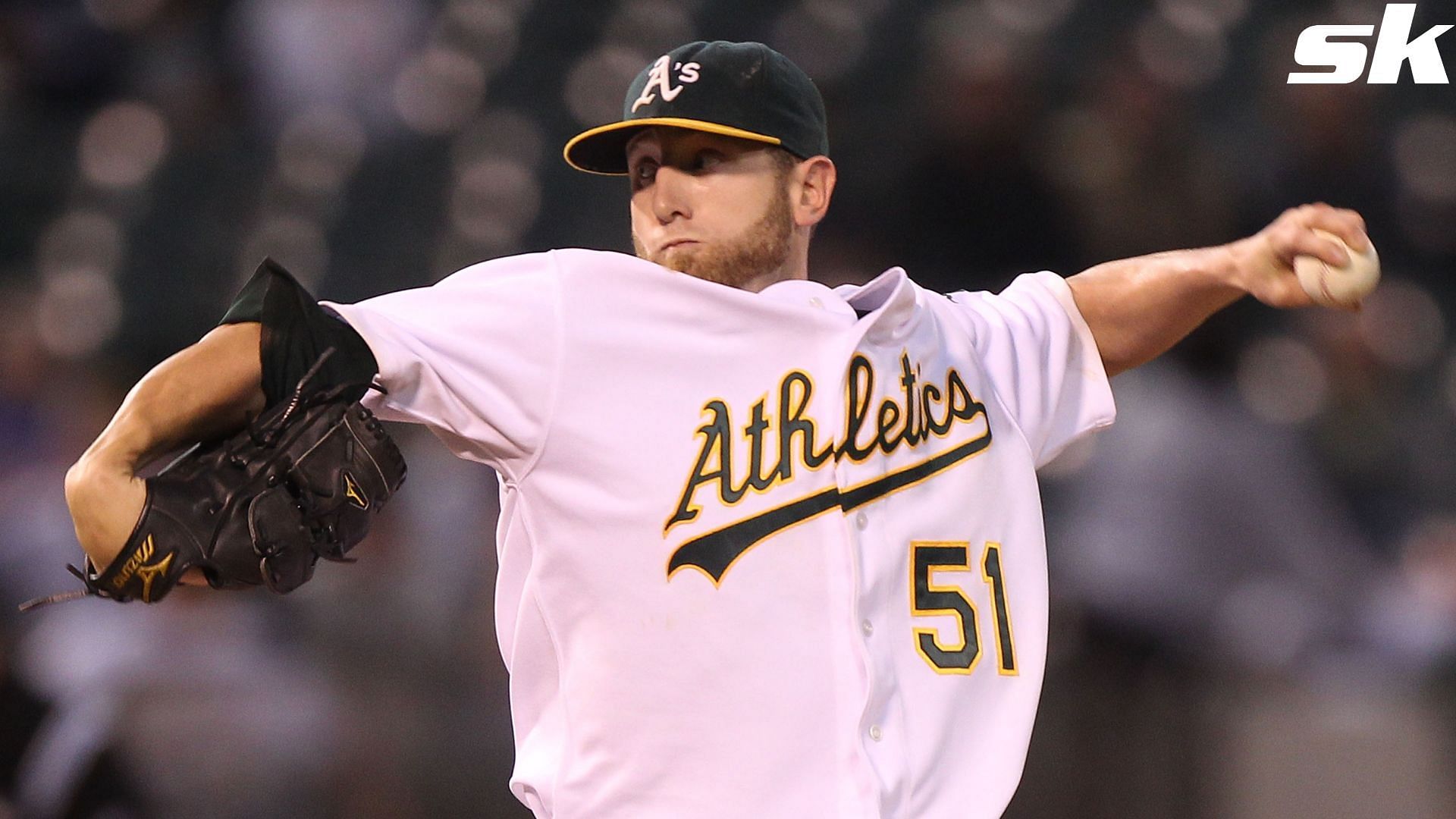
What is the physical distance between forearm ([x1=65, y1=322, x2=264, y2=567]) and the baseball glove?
0.02m

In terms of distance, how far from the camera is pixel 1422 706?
3.42m

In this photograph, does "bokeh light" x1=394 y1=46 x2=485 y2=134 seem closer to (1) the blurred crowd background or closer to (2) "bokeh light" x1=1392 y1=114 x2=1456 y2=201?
(1) the blurred crowd background

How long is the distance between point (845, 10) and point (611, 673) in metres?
3.37

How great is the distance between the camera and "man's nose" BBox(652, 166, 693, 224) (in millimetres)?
2141

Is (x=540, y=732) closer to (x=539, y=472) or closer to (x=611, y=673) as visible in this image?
(x=611, y=673)

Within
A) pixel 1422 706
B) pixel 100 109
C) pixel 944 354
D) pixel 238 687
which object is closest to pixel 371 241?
pixel 100 109

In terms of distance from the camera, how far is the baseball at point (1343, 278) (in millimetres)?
1993

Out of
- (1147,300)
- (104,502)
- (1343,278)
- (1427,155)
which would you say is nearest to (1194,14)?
(1427,155)

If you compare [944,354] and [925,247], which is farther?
[925,247]

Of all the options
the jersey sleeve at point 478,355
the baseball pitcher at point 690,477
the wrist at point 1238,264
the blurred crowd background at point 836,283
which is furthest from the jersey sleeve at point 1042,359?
the blurred crowd background at point 836,283

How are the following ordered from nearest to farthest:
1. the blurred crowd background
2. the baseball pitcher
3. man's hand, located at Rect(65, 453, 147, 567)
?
1. man's hand, located at Rect(65, 453, 147, 567)
2. the baseball pitcher
3. the blurred crowd background

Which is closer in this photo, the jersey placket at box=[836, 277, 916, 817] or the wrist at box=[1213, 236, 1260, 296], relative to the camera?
the jersey placket at box=[836, 277, 916, 817]

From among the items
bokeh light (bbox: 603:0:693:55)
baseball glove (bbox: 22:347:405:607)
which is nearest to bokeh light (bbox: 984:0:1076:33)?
bokeh light (bbox: 603:0:693:55)

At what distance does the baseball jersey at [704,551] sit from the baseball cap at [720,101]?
32cm
